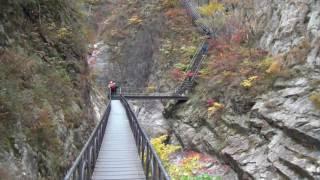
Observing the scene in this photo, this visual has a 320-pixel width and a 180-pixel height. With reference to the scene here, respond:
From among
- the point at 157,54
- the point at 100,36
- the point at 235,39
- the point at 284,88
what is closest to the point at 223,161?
the point at 284,88

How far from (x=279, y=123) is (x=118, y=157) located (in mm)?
7357

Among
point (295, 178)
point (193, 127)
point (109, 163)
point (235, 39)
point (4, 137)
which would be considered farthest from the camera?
point (235, 39)

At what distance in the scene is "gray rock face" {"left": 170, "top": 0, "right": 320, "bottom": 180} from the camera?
1398 cm

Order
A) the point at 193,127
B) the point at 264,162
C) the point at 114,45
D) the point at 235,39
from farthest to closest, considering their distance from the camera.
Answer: the point at 114,45, the point at 235,39, the point at 193,127, the point at 264,162

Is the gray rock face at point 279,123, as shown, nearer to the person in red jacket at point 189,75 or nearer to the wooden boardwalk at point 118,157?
the person in red jacket at point 189,75

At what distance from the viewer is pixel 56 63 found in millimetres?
14062

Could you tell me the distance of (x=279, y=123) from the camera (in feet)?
52.2

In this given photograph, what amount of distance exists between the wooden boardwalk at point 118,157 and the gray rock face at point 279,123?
16.7 feet

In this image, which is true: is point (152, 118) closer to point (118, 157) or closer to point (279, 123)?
point (279, 123)

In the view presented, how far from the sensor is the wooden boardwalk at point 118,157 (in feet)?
34.3

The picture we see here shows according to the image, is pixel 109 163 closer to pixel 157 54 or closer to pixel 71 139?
pixel 71 139

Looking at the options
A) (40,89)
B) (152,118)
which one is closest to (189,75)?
(152,118)

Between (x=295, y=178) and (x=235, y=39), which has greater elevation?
(x=235, y=39)

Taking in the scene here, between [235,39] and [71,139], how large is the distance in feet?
52.7
